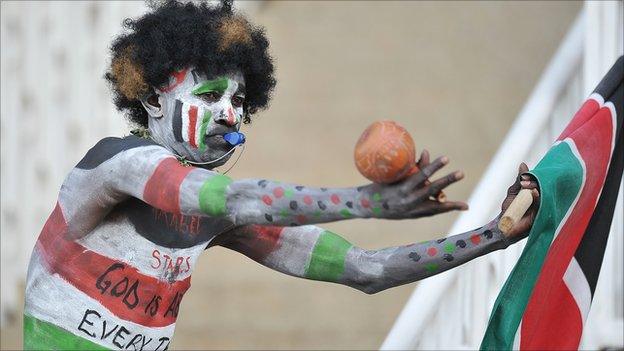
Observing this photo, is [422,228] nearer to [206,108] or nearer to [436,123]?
[436,123]

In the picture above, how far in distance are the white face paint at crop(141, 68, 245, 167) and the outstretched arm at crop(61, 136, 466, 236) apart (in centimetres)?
20

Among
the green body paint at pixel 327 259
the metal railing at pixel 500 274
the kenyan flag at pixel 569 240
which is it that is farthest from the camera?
the metal railing at pixel 500 274

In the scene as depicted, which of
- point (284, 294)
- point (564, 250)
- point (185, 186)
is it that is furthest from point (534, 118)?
point (185, 186)

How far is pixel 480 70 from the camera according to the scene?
758cm

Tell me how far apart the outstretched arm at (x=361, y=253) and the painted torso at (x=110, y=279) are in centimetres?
32

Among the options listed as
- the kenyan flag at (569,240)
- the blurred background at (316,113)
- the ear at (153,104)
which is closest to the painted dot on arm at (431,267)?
the kenyan flag at (569,240)

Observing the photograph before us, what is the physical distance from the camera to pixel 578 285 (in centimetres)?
498

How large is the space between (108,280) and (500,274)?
204 cm

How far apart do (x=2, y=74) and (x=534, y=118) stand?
2.84m

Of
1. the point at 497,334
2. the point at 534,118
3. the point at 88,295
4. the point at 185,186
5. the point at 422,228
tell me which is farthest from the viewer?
the point at 422,228

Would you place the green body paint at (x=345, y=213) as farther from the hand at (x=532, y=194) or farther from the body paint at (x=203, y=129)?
the body paint at (x=203, y=129)

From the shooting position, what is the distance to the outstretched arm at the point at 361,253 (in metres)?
4.09

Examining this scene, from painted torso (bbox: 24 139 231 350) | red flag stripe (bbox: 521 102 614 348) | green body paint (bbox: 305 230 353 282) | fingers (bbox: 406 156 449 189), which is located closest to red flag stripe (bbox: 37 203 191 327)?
painted torso (bbox: 24 139 231 350)

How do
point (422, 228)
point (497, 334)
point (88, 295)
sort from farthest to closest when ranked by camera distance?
point (422, 228), point (497, 334), point (88, 295)
